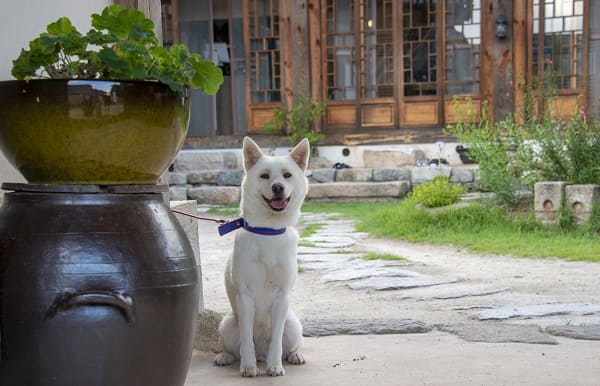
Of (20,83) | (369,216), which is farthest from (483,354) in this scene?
(369,216)

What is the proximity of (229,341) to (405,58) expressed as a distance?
9.88 meters

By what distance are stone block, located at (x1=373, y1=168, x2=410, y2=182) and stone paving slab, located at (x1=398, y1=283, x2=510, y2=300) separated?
6110mm

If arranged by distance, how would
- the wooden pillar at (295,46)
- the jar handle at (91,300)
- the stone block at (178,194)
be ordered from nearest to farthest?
the jar handle at (91,300), the stone block at (178,194), the wooden pillar at (295,46)

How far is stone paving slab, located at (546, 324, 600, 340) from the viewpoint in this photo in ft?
12.5

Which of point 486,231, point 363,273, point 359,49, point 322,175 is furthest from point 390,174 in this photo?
point 363,273

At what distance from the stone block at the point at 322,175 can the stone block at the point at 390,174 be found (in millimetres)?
675

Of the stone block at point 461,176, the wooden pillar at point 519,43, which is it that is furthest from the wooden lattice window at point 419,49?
the stone block at point 461,176

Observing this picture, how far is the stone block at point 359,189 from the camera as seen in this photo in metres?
11.3

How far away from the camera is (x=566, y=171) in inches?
323

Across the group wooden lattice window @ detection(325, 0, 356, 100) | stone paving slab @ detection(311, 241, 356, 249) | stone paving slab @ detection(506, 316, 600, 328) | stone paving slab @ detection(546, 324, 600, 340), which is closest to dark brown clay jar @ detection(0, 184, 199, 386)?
stone paving slab @ detection(546, 324, 600, 340)

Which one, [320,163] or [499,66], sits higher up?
[499,66]

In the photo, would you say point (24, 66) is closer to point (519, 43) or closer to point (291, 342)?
point (291, 342)

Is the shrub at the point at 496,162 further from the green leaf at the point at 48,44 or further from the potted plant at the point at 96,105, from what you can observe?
the green leaf at the point at 48,44

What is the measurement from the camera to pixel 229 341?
3.39m
